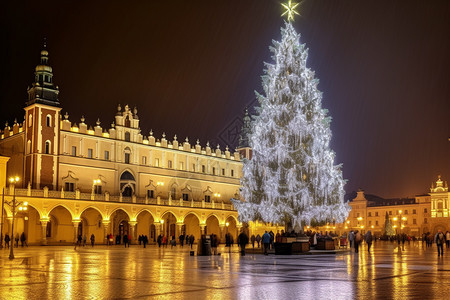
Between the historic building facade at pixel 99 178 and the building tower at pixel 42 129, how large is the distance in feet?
0.32

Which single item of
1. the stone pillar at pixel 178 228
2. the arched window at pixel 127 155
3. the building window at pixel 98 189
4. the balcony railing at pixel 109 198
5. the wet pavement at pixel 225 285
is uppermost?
the arched window at pixel 127 155

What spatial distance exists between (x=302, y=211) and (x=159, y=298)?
788 inches

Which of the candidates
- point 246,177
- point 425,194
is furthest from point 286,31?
point 425,194

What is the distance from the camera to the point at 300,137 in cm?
2970

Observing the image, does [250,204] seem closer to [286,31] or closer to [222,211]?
[286,31]

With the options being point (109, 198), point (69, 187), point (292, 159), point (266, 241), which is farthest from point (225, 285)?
point (69, 187)

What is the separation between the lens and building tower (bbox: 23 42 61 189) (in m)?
52.7

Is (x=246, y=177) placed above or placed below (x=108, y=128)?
below

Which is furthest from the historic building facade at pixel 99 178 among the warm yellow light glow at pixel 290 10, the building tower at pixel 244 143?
the warm yellow light glow at pixel 290 10

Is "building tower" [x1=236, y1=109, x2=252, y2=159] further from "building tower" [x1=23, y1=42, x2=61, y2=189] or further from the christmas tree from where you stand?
the christmas tree

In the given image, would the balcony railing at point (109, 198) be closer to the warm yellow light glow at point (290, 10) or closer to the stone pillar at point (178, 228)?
the stone pillar at point (178, 228)

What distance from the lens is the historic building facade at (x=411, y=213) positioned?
112188mm

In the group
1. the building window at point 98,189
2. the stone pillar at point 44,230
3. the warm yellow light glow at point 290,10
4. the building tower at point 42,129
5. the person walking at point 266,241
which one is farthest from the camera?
the building window at point 98,189

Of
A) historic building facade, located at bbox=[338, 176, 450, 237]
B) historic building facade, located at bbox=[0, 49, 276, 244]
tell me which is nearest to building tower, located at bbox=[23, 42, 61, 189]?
historic building facade, located at bbox=[0, 49, 276, 244]
